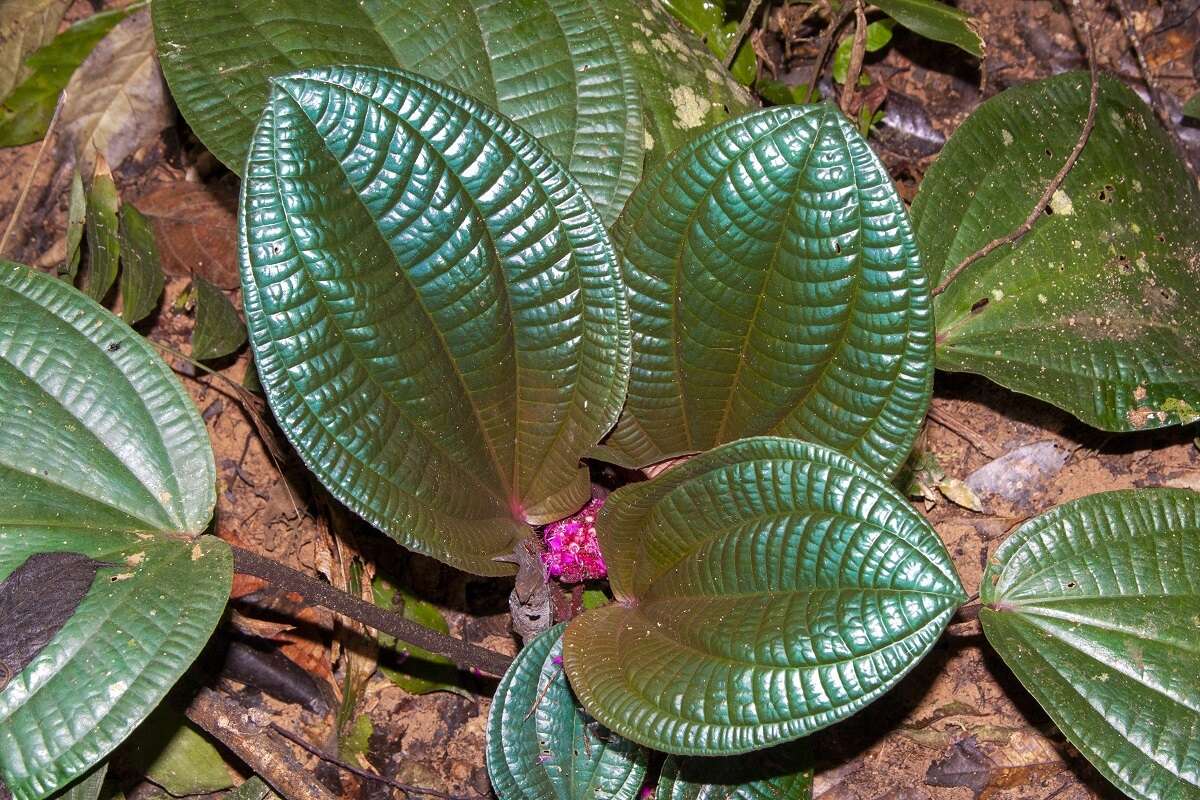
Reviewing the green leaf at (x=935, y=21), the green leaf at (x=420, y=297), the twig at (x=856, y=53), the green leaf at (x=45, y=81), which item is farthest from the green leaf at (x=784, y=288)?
the green leaf at (x=45, y=81)

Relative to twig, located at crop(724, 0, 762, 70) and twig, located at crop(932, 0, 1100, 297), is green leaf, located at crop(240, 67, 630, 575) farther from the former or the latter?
twig, located at crop(724, 0, 762, 70)

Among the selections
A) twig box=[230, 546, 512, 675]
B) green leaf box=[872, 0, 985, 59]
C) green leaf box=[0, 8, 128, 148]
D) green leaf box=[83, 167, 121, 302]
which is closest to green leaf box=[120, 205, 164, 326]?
green leaf box=[83, 167, 121, 302]

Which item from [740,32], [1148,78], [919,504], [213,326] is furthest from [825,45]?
[213,326]

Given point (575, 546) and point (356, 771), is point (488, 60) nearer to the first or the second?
point (575, 546)

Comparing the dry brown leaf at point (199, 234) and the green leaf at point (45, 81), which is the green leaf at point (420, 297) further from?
the green leaf at point (45, 81)

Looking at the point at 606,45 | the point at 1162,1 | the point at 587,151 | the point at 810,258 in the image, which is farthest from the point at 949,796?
the point at 1162,1

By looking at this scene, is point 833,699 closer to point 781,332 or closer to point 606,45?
point 781,332

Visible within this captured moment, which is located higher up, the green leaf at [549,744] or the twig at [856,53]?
the twig at [856,53]
